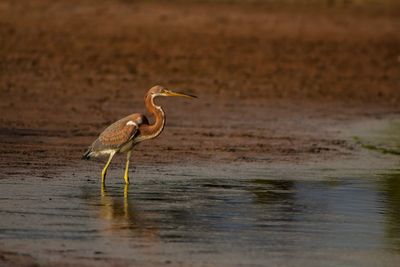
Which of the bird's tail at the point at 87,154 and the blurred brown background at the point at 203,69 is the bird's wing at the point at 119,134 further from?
the blurred brown background at the point at 203,69

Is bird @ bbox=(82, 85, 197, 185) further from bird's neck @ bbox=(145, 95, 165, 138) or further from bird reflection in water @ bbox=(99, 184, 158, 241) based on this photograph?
bird reflection in water @ bbox=(99, 184, 158, 241)

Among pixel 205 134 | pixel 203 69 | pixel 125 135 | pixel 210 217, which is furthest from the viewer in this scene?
pixel 203 69

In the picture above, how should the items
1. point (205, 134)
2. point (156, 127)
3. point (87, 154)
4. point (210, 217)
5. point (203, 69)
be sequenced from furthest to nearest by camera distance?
point (203, 69)
point (205, 134)
point (87, 154)
point (156, 127)
point (210, 217)

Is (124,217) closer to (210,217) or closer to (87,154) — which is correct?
(210,217)

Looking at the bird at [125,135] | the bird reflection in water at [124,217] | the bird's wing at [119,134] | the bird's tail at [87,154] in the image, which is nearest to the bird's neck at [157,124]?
the bird at [125,135]

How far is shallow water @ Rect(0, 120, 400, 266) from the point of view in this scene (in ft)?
28.8

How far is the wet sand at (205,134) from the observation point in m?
9.27

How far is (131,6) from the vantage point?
29594 mm

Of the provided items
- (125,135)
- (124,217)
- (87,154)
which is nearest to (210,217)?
(124,217)

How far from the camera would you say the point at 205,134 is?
1616cm

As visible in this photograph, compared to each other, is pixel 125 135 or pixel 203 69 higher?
pixel 203 69

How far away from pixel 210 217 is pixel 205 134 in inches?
232

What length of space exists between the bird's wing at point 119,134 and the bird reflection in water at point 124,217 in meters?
0.92

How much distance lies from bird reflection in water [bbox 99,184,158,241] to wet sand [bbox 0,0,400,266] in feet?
0.08
